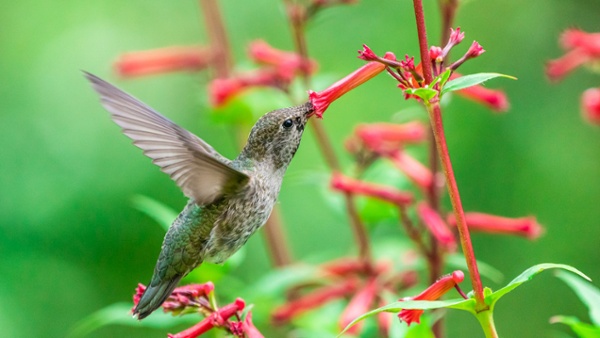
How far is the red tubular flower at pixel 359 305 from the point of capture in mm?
2898

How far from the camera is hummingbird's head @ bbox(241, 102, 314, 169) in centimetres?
248

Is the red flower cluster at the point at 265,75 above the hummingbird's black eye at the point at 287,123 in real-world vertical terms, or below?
above

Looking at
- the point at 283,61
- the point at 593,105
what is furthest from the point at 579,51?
the point at 283,61

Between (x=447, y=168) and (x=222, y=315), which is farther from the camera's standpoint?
(x=222, y=315)

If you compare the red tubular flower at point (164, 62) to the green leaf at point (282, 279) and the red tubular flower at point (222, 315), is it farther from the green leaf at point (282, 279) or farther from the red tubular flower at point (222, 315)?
the red tubular flower at point (222, 315)

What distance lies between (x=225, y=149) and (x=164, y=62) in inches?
63.7

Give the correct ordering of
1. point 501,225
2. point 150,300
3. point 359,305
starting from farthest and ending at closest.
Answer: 1. point 501,225
2. point 359,305
3. point 150,300

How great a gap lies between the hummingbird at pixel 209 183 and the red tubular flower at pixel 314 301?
0.70 meters

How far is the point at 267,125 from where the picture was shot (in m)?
2.55

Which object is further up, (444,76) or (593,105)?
(593,105)

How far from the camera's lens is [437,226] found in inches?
115

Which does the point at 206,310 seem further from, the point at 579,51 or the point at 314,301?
the point at 579,51

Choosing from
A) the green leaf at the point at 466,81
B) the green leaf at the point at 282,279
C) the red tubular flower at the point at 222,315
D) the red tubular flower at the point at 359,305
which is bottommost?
the red tubular flower at the point at 222,315

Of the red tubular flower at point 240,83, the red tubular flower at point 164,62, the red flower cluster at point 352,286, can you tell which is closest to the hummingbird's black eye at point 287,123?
the red flower cluster at point 352,286
